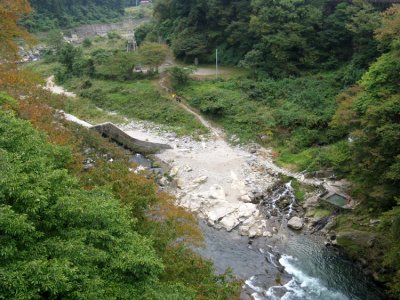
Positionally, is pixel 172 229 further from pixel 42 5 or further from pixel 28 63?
pixel 42 5

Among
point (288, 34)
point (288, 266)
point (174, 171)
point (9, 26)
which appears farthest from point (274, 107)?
point (9, 26)

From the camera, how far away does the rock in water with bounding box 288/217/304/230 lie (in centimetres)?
2359

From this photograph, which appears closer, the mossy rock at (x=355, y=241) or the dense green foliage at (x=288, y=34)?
the mossy rock at (x=355, y=241)

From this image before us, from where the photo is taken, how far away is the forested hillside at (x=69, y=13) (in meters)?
74.8

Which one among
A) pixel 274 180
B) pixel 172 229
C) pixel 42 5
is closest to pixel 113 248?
pixel 172 229

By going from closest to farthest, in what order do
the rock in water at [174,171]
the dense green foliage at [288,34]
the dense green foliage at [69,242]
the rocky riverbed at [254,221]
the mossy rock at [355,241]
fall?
1. the dense green foliage at [69,242]
2. the rocky riverbed at [254,221]
3. the mossy rock at [355,241]
4. the rock in water at [174,171]
5. the dense green foliage at [288,34]

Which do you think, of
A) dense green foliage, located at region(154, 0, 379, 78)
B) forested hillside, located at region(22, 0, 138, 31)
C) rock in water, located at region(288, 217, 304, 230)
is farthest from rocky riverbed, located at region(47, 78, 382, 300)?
forested hillside, located at region(22, 0, 138, 31)

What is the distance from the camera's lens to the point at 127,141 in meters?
33.7

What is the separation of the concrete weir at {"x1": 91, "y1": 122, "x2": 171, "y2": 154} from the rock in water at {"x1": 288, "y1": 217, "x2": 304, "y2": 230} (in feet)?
41.3

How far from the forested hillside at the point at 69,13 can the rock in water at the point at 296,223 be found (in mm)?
64456

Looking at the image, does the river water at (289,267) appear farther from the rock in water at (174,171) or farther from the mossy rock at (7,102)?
the mossy rock at (7,102)

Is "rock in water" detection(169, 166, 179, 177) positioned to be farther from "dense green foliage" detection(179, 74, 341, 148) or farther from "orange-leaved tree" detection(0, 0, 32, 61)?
"orange-leaved tree" detection(0, 0, 32, 61)

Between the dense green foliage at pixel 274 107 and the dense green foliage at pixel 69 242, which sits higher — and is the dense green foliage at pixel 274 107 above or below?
below

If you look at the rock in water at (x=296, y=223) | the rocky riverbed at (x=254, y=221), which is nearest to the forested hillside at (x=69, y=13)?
the rocky riverbed at (x=254, y=221)
